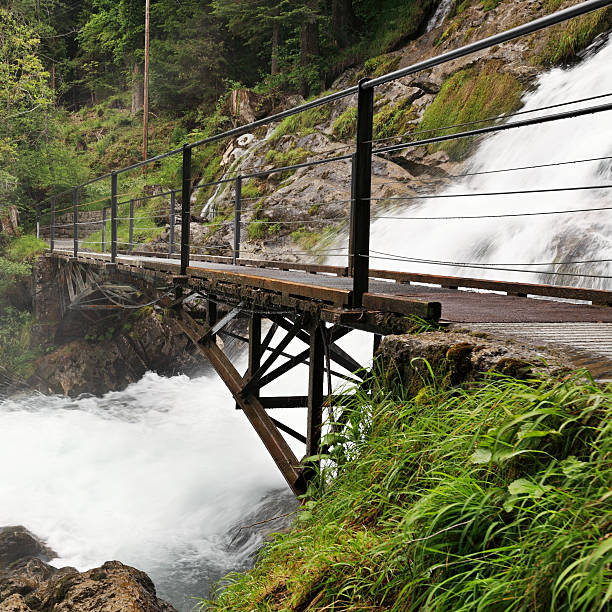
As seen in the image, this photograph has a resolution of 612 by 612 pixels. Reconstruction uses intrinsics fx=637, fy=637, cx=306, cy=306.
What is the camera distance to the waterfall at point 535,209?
24.6ft

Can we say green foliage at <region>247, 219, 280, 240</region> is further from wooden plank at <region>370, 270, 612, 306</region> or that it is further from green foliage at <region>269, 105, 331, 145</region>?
wooden plank at <region>370, 270, 612, 306</region>

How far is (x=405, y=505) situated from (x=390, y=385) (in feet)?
1.76

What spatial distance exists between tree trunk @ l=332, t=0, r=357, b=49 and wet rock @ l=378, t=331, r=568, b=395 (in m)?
18.1

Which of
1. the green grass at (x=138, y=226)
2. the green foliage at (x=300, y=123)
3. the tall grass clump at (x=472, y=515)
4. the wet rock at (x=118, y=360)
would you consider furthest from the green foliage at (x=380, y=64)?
the tall grass clump at (x=472, y=515)

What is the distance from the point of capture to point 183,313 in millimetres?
6211

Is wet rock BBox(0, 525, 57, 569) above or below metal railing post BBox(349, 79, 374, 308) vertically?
below

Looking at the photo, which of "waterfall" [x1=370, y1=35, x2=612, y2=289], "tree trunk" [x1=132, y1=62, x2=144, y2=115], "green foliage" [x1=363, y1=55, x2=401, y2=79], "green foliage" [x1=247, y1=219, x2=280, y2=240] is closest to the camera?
"waterfall" [x1=370, y1=35, x2=612, y2=289]

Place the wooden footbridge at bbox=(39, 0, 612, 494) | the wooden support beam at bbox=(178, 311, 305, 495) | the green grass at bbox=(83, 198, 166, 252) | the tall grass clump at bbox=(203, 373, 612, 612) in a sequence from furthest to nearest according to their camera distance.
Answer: the green grass at bbox=(83, 198, 166, 252) → the wooden support beam at bbox=(178, 311, 305, 495) → the wooden footbridge at bbox=(39, 0, 612, 494) → the tall grass clump at bbox=(203, 373, 612, 612)

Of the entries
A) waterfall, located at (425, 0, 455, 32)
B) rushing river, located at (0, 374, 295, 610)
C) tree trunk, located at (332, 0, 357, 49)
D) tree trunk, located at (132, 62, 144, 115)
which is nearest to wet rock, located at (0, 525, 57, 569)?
rushing river, located at (0, 374, 295, 610)

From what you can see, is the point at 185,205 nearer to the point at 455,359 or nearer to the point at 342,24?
the point at 455,359

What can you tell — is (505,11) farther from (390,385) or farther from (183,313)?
(390,385)

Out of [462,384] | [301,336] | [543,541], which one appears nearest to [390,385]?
[462,384]

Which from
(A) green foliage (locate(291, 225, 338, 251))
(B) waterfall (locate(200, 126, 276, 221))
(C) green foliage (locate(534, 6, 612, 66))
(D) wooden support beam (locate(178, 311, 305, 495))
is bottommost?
(D) wooden support beam (locate(178, 311, 305, 495))

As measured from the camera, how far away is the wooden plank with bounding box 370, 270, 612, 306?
370cm
